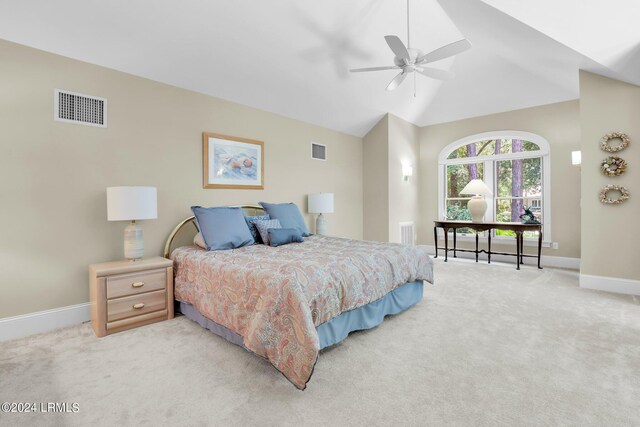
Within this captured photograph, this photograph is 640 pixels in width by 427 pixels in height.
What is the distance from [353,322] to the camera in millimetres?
2553

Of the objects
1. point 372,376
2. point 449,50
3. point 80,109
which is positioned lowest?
point 372,376

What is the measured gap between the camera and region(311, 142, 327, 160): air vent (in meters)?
5.38

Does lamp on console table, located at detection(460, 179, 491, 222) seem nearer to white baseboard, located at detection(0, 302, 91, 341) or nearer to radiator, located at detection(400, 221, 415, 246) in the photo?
radiator, located at detection(400, 221, 415, 246)

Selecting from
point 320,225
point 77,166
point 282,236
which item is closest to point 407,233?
point 320,225

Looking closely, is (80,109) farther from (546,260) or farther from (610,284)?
(546,260)

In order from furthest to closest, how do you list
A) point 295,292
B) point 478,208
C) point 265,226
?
point 478,208
point 265,226
point 295,292

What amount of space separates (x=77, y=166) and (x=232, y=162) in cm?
169

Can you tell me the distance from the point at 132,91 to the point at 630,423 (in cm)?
463

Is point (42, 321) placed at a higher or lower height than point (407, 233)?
lower

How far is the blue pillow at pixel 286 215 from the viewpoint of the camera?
163 inches

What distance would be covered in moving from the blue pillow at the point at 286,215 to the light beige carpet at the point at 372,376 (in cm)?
167

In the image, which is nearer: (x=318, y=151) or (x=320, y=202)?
(x=320, y=202)

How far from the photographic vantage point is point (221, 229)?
334 centimetres

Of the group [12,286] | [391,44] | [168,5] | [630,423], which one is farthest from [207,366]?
[391,44]
